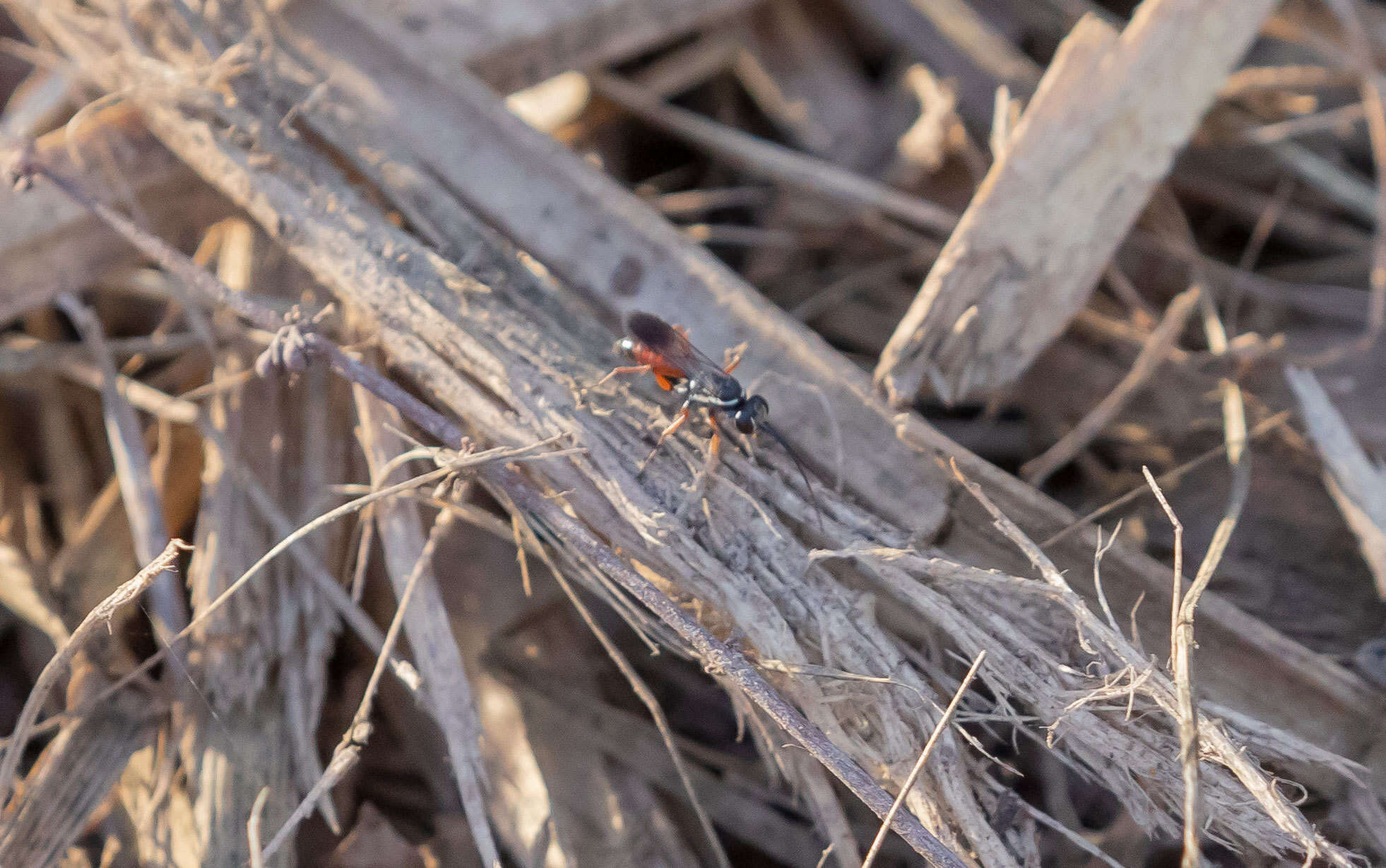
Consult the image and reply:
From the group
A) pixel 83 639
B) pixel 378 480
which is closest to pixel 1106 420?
pixel 378 480

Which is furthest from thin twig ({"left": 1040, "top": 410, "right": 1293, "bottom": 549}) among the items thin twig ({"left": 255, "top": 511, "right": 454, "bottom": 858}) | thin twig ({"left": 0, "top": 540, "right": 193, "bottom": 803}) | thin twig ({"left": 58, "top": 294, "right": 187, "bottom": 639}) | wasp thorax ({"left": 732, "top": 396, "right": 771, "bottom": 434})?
thin twig ({"left": 58, "top": 294, "right": 187, "bottom": 639})

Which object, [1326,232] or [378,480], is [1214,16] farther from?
[378,480]

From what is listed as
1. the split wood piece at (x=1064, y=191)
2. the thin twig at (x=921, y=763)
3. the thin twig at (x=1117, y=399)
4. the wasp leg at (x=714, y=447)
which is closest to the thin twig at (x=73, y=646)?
the wasp leg at (x=714, y=447)

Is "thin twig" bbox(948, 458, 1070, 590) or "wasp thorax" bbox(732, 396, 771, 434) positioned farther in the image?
"wasp thorax" bbox(732, 396, 771, 434)

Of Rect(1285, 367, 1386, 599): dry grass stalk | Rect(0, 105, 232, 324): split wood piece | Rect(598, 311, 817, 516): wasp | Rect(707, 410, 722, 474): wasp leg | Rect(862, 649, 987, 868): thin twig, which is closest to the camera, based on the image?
Rect(862, 649, 987, 868): thin twig

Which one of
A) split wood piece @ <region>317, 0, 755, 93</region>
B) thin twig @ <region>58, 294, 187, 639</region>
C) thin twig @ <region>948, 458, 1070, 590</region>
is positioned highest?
split wood piece @ <region>317, 0, 755, 93</region>

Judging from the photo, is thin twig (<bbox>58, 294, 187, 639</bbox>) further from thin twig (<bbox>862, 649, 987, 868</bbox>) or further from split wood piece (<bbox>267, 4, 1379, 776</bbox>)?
thin twig (<bbox>862, 649, 987, 868</bbox>)

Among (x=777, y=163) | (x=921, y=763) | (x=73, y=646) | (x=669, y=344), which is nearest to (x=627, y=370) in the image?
(x=669, y=344)

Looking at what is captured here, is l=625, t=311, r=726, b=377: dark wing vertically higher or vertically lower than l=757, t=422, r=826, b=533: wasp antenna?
higher
